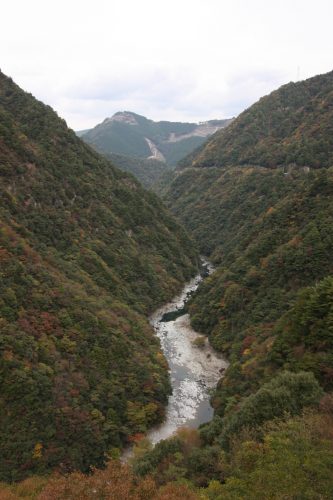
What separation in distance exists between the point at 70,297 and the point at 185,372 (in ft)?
69.3

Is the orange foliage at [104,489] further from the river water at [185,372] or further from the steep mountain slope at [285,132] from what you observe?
the steep mountain slope at [285,132]

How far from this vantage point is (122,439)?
48906mm

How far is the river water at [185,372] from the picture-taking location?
5306 centimetres

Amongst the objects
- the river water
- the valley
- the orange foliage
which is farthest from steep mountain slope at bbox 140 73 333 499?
the orange foliage

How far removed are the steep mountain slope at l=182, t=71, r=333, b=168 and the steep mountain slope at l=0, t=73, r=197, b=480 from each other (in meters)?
49.3

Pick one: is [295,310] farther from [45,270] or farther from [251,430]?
[45,270]

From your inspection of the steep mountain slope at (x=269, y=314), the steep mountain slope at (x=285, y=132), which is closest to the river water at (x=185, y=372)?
the steep mountain slope at (x=269, y=314)

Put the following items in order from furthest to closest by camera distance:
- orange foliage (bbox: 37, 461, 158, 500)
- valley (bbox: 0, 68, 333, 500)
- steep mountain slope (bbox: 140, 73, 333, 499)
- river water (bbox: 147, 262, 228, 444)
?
river water (bbox: 147, 262, 228, 444), valley (bbox: 0, 68, 333, 500), steep mountain slope (bbox: 140, 73, 333, 499), orange foliage (bbox: 37, 461, 158, 500)

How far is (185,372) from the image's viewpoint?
64938 millimetres

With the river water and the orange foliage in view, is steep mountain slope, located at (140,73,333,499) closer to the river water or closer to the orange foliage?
the river water

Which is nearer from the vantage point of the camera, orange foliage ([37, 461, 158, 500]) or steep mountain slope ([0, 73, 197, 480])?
orange foliage ([37, 461, 158, 500])

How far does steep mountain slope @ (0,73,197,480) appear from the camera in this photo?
43.4 metres

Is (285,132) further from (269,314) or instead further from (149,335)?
(149,335)

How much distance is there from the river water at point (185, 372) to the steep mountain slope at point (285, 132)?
65.4 meters
